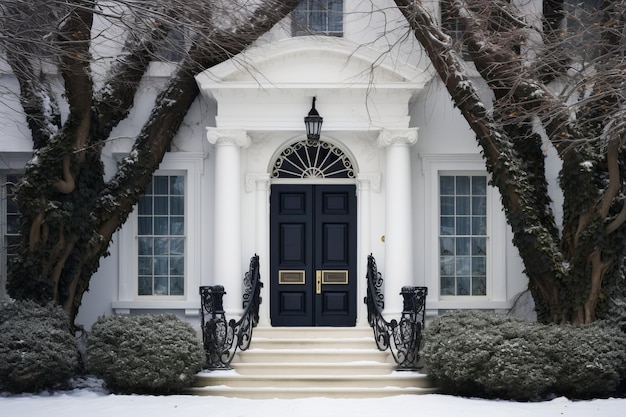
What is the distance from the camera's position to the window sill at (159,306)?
17.1 meters

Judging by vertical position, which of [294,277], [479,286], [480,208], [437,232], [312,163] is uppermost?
[312,163]

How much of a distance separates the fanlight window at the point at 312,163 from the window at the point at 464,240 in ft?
5.51

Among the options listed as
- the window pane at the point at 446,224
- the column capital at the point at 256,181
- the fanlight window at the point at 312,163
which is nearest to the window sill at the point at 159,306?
the column capital at the point at 256,181

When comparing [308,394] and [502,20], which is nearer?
[308,394]

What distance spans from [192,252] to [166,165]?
1482 mm

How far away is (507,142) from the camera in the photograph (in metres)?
15.5

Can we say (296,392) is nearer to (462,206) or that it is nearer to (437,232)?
(437,232)

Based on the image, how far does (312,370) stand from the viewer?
49.8 ft

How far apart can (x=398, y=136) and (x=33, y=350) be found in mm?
6305

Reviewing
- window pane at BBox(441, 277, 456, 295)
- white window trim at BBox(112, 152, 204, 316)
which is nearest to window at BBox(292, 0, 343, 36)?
white window trim at BBox(112, 152, 204, 316)

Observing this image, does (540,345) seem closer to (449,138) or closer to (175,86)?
(449,138)

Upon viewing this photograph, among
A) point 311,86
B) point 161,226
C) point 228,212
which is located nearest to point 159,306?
point 161,226

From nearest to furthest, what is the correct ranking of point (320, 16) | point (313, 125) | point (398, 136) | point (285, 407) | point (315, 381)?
point (285, 407) < point (315, 381) < point (313, 125) < point (398, 136) < point (320, 16)

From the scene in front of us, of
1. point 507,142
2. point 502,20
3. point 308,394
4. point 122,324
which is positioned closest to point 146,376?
point 122,324
